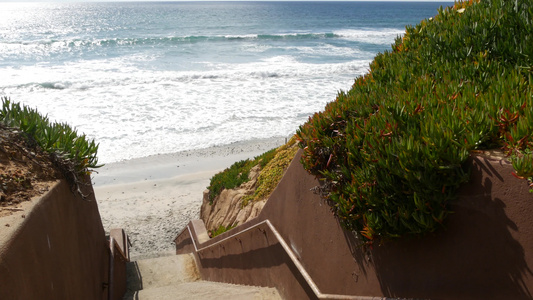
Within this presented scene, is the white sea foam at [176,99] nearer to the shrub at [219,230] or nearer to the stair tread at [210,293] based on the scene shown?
the shrub at [219,230]

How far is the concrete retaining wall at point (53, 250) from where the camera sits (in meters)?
3.57

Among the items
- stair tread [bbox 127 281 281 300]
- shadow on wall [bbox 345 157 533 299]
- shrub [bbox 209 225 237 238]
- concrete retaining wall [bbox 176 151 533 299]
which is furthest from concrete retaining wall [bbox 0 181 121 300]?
shrub [bbox 209 225 237 238]

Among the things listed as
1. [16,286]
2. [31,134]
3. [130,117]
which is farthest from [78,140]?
[130,117]

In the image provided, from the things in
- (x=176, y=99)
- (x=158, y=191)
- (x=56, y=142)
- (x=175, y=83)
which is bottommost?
(x=158, y=191)

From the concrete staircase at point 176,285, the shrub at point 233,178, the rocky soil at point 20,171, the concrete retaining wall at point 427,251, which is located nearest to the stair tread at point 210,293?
the concrete staircase at point 176,285

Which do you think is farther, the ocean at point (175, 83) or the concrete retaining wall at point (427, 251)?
the ocean at point (175, 83)

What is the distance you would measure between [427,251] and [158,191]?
1371cm

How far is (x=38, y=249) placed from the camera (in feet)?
13.4

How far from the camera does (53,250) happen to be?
446 centimetres

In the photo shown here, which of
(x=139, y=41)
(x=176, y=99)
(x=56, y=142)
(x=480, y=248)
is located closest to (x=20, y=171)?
(x=56, y=142)

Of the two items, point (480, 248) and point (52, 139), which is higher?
point (52, 139)

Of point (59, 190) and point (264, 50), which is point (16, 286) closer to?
point (59, 190)

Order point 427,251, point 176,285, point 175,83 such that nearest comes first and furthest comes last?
point 427,251 < point 176,285 < point 175,83

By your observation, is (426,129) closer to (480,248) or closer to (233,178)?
(480,248)
